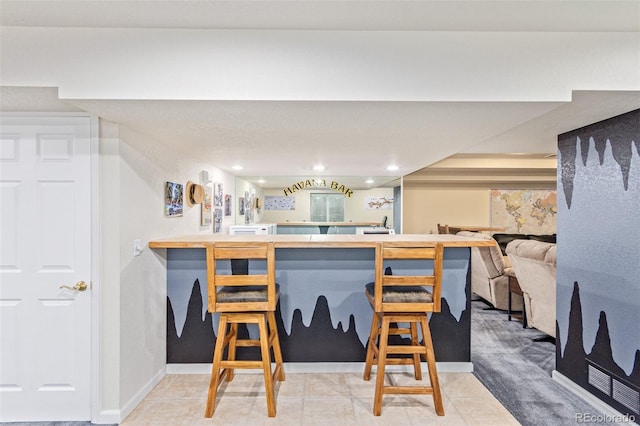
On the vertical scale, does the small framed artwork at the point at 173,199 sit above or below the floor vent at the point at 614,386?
above

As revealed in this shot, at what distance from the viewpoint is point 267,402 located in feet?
7.25

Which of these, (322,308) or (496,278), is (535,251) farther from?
(322,308)

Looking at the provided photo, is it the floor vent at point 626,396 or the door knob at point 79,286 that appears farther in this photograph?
the door knob at point 79,286

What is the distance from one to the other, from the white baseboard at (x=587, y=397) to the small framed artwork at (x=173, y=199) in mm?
3568

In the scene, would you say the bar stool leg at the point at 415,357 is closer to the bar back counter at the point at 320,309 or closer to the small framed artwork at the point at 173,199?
the bar back counter at the point at 320,309

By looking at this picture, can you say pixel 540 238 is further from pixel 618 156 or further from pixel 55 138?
pixel 55 138

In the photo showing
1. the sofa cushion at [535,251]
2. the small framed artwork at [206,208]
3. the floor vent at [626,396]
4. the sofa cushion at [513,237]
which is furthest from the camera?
the sofa cushion at [513,237]

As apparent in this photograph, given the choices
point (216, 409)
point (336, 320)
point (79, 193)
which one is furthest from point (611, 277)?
point (79, 193)

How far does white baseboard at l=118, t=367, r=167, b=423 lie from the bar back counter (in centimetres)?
14

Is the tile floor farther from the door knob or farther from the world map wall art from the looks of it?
the world map wall art

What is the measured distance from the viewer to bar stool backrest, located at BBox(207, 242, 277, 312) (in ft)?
7.03

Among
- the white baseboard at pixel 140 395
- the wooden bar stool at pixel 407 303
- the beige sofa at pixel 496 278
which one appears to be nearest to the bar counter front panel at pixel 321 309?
the white baseboard at pixel 140 395

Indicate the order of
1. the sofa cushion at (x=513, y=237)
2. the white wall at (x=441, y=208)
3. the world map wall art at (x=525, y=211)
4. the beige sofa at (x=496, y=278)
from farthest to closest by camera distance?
the white wall at (x=441, y=208), the world map wall art at (x=525, y=211), the sofa cushion at (x=513, y=237), the beige sofa at (x=496, y=278)

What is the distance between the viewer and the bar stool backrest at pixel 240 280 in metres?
2.14
